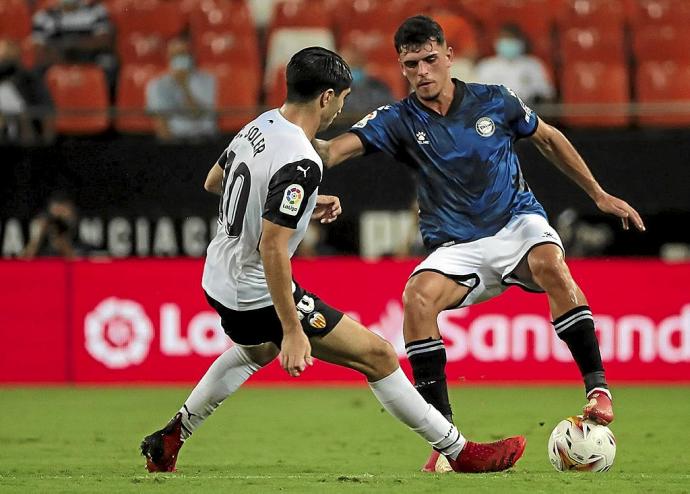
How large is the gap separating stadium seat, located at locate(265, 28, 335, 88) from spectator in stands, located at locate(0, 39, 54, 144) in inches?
97.5

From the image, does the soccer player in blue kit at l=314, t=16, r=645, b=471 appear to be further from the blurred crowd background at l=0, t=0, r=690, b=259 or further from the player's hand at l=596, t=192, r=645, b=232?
the blurred crowd background at l=0, t=0, r=690, b=259

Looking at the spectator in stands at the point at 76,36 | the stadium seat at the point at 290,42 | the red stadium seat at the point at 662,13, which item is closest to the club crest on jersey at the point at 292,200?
the stadium seat at the point at 290,42

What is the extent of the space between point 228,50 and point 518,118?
784 centimetres

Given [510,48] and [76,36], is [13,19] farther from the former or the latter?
[510,48]

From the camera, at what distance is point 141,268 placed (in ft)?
41.1

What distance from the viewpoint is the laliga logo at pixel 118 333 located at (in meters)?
12.5

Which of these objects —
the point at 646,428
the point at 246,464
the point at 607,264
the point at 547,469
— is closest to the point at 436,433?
the point at 547,469

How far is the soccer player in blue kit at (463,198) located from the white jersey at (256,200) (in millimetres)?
1046

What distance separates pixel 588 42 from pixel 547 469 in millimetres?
8478

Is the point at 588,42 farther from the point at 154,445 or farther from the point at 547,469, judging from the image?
the point at 154,445

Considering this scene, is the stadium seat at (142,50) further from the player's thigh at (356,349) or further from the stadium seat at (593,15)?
the player's thigh at (356,349)

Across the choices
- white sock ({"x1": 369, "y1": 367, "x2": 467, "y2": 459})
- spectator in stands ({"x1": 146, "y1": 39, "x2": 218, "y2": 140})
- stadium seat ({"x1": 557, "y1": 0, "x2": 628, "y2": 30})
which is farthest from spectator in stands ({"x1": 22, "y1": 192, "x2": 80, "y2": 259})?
white sock ({"x1": 369, "y1": 367, "x2": 467, "y2": 459})

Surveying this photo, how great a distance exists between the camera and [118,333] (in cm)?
1255

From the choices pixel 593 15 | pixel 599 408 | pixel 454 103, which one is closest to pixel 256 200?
pixel 454 103
